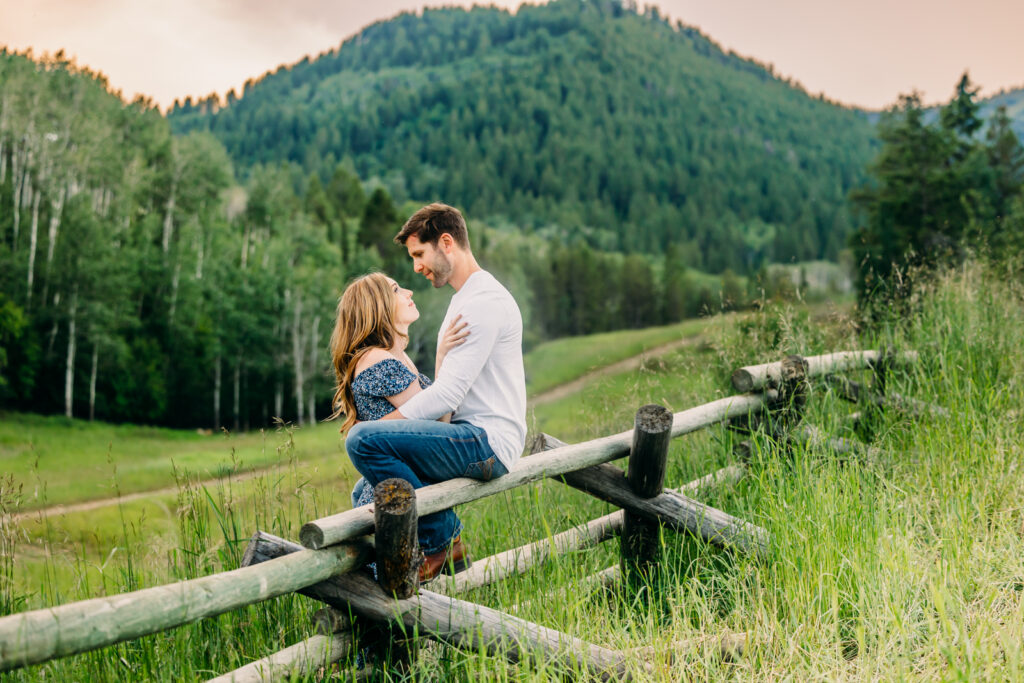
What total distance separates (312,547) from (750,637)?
5.65 feet

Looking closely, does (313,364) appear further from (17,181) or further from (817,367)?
(817,367)

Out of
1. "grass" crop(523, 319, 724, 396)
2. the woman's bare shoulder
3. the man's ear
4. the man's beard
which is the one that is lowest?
"grass" crop(523, 319, 724, 396)

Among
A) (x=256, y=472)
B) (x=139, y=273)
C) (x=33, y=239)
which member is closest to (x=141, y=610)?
(x=256, y=472)

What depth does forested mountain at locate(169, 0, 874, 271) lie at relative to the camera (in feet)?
407

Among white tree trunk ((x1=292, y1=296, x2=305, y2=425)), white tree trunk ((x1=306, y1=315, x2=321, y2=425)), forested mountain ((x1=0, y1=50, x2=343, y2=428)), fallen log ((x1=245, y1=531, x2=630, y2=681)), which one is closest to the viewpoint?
fallen log ((x1=245, y1=531, x2=630, y2=681))

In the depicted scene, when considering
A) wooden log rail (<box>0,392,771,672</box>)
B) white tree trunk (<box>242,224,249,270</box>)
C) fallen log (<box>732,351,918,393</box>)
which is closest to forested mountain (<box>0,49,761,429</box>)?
white tree trunk (<box>242,224,249,270</box>)

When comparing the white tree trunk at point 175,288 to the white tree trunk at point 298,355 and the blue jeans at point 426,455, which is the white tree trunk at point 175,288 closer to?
the white tree trunk at point 298,355

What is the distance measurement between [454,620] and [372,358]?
4.03 feet

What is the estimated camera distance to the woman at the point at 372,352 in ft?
11.8

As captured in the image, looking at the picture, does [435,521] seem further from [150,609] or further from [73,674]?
[73,674]

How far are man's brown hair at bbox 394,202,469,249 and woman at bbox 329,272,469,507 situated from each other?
0.86 ft

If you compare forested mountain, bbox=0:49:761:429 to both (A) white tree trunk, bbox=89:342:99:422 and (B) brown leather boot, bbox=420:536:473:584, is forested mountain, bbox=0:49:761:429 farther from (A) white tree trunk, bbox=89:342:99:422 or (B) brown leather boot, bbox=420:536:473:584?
(B) brown leather boot, bbox=420:536:473:584

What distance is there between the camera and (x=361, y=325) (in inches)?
144

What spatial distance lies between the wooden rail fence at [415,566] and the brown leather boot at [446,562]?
54 mm
